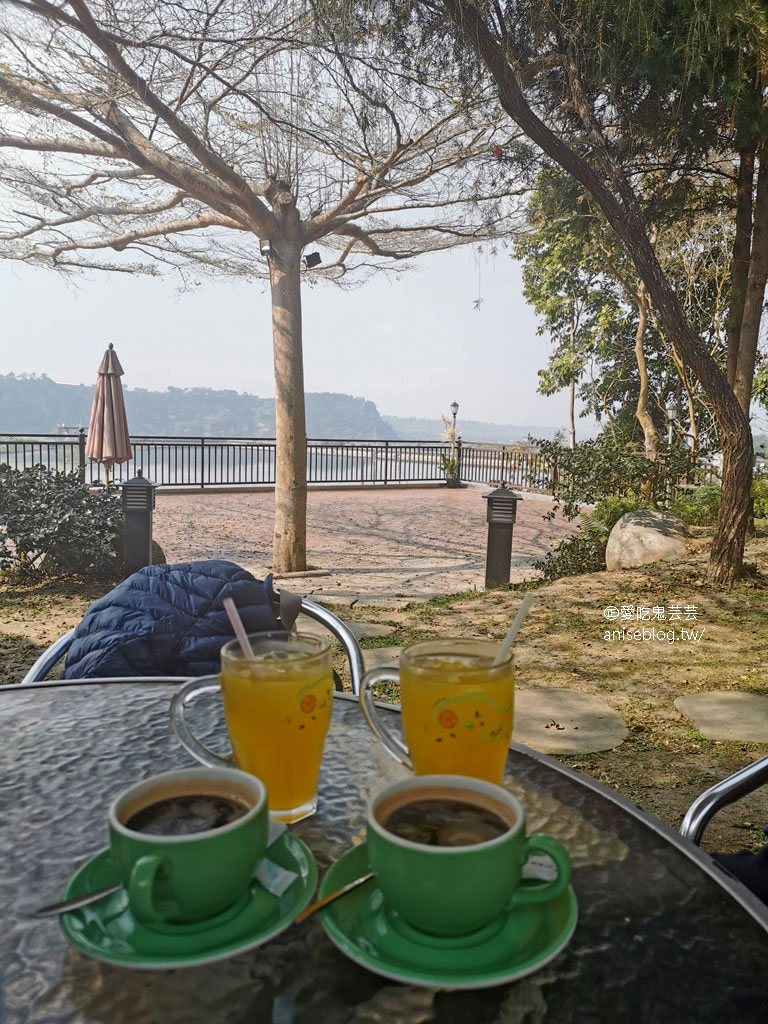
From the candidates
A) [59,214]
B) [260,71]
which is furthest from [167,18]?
[59,214]

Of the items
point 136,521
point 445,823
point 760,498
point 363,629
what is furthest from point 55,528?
point 760,498

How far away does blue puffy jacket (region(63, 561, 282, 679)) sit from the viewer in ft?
5.83

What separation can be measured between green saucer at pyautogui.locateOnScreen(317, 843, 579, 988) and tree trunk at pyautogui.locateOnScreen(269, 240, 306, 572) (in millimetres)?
6049

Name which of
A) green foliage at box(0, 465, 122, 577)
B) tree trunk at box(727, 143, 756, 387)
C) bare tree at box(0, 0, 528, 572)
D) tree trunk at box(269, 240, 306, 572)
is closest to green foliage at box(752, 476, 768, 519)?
tree trunk at box(727, 143, 756, 387)

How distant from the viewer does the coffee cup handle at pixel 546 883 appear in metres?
0.50

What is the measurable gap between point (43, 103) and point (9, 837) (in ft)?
19.3

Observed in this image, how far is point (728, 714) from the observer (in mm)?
2951

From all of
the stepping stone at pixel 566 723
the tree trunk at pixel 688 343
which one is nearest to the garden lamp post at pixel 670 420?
the tree trunk at pixel 688 343

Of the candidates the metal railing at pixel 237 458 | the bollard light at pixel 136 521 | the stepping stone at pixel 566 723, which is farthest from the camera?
the metal railing at pixel 237 458

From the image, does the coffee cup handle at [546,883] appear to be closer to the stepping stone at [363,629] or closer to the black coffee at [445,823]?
the black coffee at [445,823]

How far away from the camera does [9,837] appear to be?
72cm

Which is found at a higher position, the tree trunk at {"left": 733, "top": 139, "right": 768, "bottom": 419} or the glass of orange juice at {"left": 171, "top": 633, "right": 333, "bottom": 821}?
the tree trunk at {"left": 733, "top": 139, "right": 768, "bottom": 419}

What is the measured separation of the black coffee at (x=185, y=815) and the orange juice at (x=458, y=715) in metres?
0.20

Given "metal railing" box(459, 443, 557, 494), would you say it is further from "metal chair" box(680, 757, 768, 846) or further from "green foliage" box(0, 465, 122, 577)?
"metal chair" box(680, 757, 768, 846)
